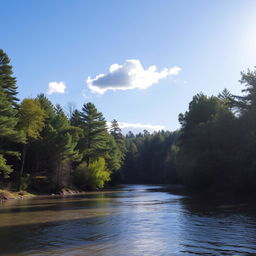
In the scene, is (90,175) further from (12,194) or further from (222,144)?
(222,144)

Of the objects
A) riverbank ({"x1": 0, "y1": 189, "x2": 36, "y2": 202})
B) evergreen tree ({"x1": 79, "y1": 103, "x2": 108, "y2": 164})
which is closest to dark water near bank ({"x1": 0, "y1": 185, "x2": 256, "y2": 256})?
riverbank ({"x1": 0, "y1": 189, "x2": 36, "y2": 202})

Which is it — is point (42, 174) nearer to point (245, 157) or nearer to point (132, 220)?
point (245, 157)

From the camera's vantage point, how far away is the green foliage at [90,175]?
203ft

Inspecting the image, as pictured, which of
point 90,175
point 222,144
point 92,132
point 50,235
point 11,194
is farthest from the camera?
point 92,132

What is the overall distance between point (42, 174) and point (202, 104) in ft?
105

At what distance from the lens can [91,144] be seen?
70438 mm

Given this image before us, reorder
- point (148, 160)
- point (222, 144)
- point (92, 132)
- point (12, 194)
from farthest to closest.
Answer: point (148, 160)
point (92, 132)
point (222, 144)
point (12, 194)

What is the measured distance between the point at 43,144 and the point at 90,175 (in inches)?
523

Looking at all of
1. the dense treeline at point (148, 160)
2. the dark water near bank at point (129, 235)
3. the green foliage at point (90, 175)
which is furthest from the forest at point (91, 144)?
the dense treeline at point (148, 160)

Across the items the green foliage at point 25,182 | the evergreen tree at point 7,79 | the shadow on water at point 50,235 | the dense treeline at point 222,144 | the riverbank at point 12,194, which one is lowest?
the shadow on water at point 50,235

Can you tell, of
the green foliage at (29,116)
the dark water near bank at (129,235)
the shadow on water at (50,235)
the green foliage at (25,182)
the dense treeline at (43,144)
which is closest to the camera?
the dark water near bank at (129,235)

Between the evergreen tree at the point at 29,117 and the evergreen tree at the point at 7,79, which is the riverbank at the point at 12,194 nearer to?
the evergreen tree at the point at 29,117

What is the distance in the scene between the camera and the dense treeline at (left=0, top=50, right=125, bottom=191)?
43.1 meters

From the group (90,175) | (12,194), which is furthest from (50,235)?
(90,175)
